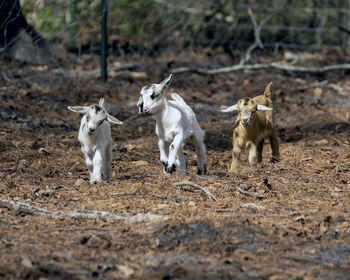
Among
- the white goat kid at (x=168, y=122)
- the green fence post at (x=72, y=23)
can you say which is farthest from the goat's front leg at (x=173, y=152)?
the green fence post at (x=72, y=23)

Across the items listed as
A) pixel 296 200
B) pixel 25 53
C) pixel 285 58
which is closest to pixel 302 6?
pixel 285 58

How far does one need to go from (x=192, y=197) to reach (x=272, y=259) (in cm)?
173

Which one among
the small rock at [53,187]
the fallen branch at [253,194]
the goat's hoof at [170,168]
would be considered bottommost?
the small rock at [53,187]

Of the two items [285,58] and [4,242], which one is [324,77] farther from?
[4,242]

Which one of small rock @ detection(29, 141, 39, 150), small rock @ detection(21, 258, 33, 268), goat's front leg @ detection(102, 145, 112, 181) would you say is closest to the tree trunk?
small rock @ detection(29, 141, 39, 150)

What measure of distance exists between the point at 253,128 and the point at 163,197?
2009mm

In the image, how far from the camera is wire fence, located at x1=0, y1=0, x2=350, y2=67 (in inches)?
→ 558

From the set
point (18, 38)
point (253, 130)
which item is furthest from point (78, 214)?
point (18, 38)

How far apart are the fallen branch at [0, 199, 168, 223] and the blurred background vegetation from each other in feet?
27.3

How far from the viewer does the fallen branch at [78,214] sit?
556 centimetres

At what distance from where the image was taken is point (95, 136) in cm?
702

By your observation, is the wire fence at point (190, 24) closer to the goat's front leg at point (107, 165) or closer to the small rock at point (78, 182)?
the goat's front leg at point (107, 165)

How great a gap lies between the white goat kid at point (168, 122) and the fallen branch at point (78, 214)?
5.20 feet

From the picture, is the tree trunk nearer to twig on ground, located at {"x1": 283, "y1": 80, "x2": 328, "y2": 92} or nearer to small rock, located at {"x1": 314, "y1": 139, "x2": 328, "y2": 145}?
twig on ground, located at {"x1": 283, "y1": 80, "x2": 328, "y2": 92}
